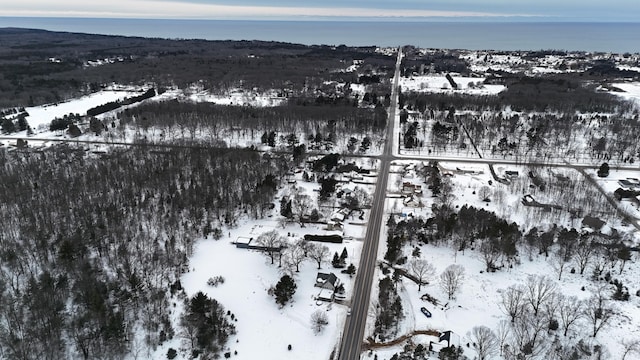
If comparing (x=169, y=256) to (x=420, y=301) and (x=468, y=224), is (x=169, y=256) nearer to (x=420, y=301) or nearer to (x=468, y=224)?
(x=420, y=301)

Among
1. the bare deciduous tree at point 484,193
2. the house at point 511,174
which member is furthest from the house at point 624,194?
the bare deciduous tree at point 484,193

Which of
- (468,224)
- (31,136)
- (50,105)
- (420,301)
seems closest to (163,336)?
(420,301)

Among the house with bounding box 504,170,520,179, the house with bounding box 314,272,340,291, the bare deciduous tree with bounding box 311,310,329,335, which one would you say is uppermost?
the house with bounding box 504,170,520,179

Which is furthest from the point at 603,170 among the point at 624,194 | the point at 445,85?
the point at 445,85

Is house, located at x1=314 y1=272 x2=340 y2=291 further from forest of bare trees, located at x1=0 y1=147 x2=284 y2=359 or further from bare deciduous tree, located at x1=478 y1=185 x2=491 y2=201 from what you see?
bare deciduous tree, located at x1=478 y1=185 x2=491 y2=201

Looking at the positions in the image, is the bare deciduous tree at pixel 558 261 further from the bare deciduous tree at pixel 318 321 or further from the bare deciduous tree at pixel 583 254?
the bare deciduous tree at pixel 318 321

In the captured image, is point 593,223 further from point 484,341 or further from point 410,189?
point 484,341

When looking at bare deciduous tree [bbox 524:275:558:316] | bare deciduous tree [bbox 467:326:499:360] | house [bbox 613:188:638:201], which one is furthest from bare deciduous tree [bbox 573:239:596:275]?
house [bbox 613:188:638:201]
